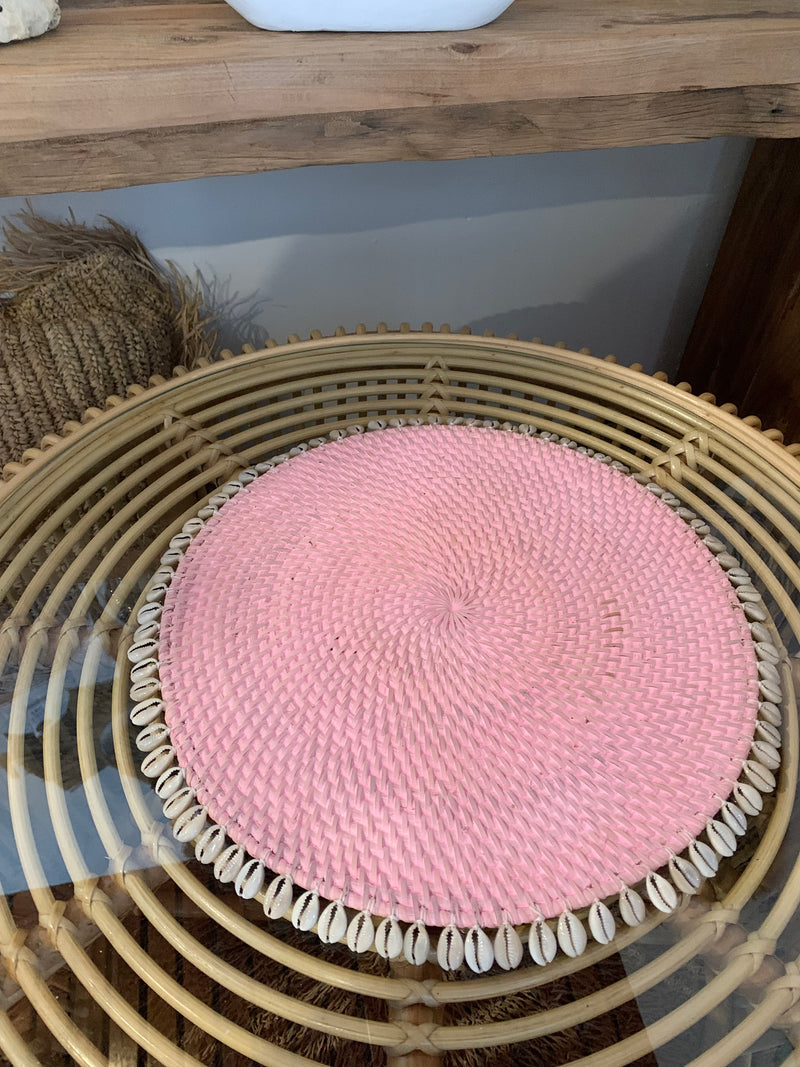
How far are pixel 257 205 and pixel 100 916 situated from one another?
766 mm

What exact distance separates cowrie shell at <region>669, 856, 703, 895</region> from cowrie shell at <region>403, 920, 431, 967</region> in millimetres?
132

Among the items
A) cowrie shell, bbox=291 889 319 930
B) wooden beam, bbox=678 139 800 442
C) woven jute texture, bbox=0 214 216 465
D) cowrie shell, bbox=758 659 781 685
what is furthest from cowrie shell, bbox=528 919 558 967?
wooden beam, bbox=678 139 800 442

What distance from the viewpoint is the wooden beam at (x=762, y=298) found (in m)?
0.92

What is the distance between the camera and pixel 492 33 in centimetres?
55

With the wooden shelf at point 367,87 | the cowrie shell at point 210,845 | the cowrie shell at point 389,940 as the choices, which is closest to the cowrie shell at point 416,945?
the cowrie shell at point 389,940

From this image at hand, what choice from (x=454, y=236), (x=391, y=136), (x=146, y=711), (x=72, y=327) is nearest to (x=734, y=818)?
→ (x=146, y=711)

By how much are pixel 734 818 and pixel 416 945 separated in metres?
0.18

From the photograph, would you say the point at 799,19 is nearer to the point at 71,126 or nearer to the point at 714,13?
the point at 714,13

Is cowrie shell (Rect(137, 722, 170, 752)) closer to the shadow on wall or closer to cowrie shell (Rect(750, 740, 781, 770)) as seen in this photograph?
cowrie shell (Rect(750, 740, 781, 770))

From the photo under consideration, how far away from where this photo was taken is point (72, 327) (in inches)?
29.1

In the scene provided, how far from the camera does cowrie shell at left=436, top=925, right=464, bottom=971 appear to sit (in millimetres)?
385

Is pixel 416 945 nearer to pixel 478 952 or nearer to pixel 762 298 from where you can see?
pixel 478 952

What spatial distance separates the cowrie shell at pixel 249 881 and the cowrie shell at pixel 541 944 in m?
0.14

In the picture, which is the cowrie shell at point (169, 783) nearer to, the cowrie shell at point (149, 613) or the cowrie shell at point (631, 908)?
the cowrie shell at point (149, 613)
